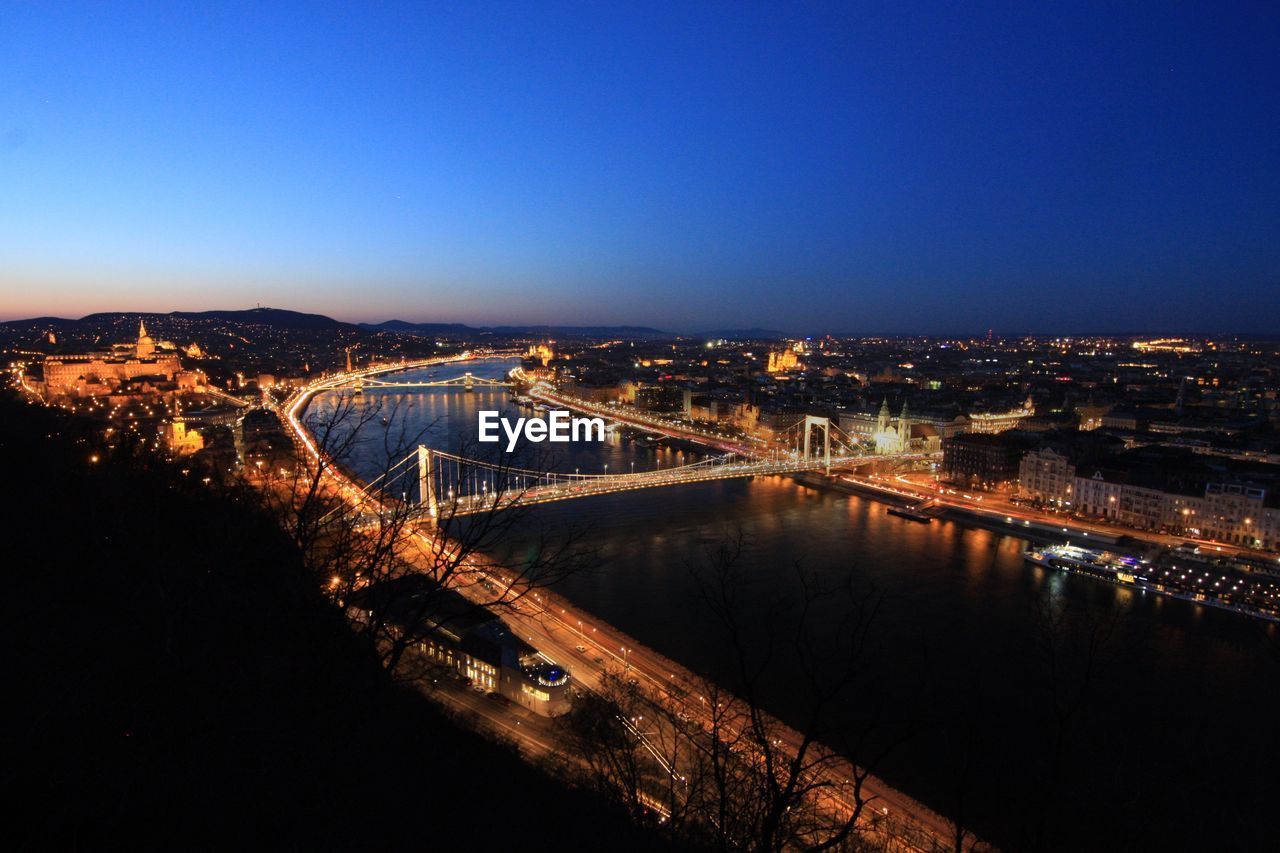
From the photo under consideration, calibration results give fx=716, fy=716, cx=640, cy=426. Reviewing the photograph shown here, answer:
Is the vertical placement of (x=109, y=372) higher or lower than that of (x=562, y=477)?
higher

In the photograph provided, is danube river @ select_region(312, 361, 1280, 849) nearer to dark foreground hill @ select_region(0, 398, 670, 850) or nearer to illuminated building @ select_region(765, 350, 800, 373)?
dark foreground hill @ select_region(0, 398, 670, 850)

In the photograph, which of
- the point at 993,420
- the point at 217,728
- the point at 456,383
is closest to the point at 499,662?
the point at 217,728

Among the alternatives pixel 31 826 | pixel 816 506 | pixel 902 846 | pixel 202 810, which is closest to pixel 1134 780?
pixel 902 846

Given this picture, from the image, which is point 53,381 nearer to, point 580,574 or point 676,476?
point 676,476

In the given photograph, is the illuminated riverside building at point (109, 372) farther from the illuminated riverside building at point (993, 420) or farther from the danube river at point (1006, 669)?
the illuminated riverside building at point (993, 420)

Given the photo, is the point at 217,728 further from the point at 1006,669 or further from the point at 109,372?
the point at 109,372

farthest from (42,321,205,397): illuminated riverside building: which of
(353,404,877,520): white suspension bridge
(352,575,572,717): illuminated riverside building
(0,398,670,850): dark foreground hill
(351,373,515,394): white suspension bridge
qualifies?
(0,398,670,850): dark foreground hill

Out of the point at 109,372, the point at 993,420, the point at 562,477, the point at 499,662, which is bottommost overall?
the point at 993,420
